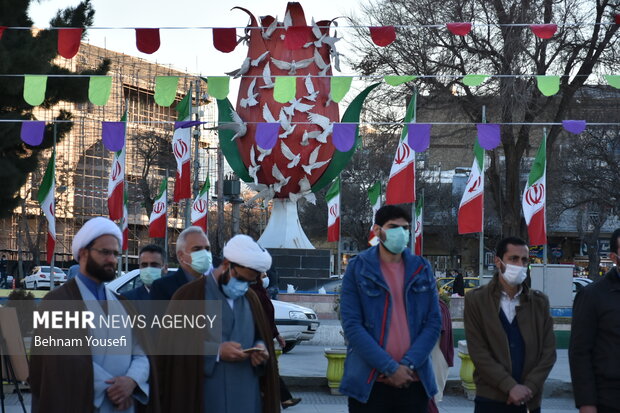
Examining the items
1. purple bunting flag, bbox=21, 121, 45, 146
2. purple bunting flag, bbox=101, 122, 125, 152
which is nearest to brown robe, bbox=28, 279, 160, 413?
purple bunting flag, bbox=21, 121, 45, 146

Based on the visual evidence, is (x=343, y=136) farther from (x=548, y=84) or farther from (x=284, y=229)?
(x=284, y=229)

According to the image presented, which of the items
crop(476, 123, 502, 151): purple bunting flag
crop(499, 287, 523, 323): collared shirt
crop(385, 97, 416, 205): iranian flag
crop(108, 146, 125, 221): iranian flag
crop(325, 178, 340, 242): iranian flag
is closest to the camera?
crop(499, 287, 523, 323): collared shirt

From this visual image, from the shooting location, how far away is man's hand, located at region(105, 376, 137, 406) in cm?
569

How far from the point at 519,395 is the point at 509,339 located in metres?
0.41

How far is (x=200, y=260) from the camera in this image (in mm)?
7719

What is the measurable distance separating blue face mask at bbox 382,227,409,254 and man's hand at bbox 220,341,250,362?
1140 millimetres

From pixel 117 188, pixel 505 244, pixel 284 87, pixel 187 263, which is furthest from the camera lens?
pixel 117 188

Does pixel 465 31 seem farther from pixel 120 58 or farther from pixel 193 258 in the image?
pixel 120 58

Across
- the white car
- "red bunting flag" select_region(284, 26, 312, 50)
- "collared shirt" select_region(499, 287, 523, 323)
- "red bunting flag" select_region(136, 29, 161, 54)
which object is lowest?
the white car

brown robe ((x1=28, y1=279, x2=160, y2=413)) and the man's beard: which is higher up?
the man's beard

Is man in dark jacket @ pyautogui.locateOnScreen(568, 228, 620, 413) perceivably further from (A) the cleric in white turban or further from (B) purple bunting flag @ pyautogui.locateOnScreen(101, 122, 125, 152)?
(B) purple bunting flag @ pyautogui.locateOnScreen(101, 122, 125, 152)

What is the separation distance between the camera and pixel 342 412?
39.9 feet

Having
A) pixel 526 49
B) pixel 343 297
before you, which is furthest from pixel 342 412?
pixel 526 49

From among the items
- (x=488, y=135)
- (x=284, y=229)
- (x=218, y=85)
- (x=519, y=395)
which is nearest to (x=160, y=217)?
(x=284, y=229)
